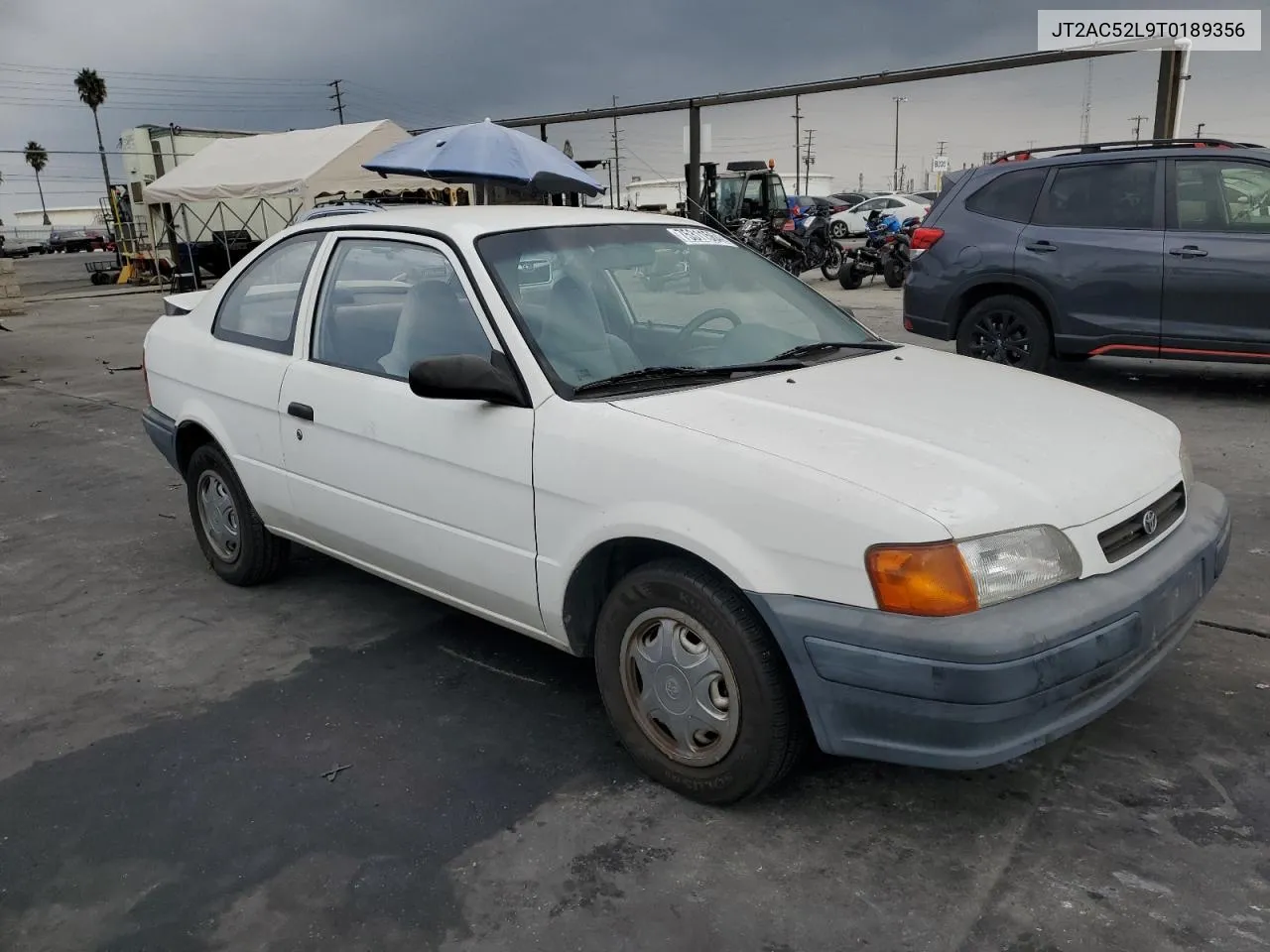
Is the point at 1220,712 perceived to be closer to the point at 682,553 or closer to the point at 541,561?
the point at 682,553

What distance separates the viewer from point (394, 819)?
2783mm

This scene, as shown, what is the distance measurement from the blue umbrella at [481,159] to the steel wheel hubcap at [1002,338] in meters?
5.16

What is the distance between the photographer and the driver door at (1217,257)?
6.90 meters

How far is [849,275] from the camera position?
57.4 ft

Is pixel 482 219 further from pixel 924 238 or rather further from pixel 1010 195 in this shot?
pixel 1010 195

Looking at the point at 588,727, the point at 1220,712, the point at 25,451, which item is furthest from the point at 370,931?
the point at 25,451

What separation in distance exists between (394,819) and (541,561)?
2.69 feet

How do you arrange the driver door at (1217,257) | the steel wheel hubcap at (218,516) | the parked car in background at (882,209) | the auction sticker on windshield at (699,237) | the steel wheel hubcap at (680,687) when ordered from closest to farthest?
the steel wheel hubcap at (680,687), the auction sticker on windshield at (699,237), the steel wheel hubcap at (218,516), the driver door at (1217,257), the parked car in background at (882,209)

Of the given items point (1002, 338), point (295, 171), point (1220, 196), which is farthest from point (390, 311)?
point (295, 171)

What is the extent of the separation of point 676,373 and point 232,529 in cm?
246

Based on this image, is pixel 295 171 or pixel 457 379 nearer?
pixel 457 379

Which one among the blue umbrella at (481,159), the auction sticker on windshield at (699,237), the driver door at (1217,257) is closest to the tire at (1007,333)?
the driver door at (1217,257)

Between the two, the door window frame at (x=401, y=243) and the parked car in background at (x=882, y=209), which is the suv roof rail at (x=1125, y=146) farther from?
the parked car in background at (x=882, y=209)

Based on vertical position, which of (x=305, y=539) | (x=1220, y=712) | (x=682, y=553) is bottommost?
(x=1220, y=712)
